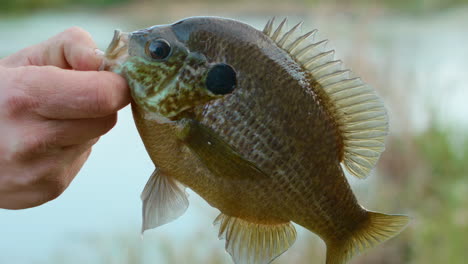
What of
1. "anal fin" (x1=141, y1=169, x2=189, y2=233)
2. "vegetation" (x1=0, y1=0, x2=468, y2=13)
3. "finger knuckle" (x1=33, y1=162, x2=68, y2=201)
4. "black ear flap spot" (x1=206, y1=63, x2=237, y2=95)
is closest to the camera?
"black ear flap spot" (x1=206, y1=63, x2=237, y2=95)

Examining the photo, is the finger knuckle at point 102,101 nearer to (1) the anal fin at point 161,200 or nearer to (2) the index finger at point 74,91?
(2) the index finger at point 74,91

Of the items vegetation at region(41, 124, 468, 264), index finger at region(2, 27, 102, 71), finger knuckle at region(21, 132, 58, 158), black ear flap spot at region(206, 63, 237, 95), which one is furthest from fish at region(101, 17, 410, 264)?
vegetation at region(41, 124, 468, 264)

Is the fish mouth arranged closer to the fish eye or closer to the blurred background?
the fish eye

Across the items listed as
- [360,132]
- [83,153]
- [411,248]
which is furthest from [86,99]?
[411,248]

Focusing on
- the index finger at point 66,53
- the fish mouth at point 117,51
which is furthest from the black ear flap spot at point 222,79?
the index finger at point 66,53

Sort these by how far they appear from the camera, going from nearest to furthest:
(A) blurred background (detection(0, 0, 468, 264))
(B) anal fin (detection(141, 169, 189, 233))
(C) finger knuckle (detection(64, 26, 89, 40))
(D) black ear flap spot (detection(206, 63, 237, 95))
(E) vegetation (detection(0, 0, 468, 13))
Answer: (D) black ear flap spot (detection(206, 63, 237, 95)), (B) anal fin (detection(141, 169, 189, 233)), (C) finger knuckle (detection(64, 26, 89, 40)), (A) blurred background (detection(0, 0, 468, 264)), (E) vegetation (detection(0, 0, 468, 13))

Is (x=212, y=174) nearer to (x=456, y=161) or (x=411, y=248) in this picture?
(x=411, y=248)
